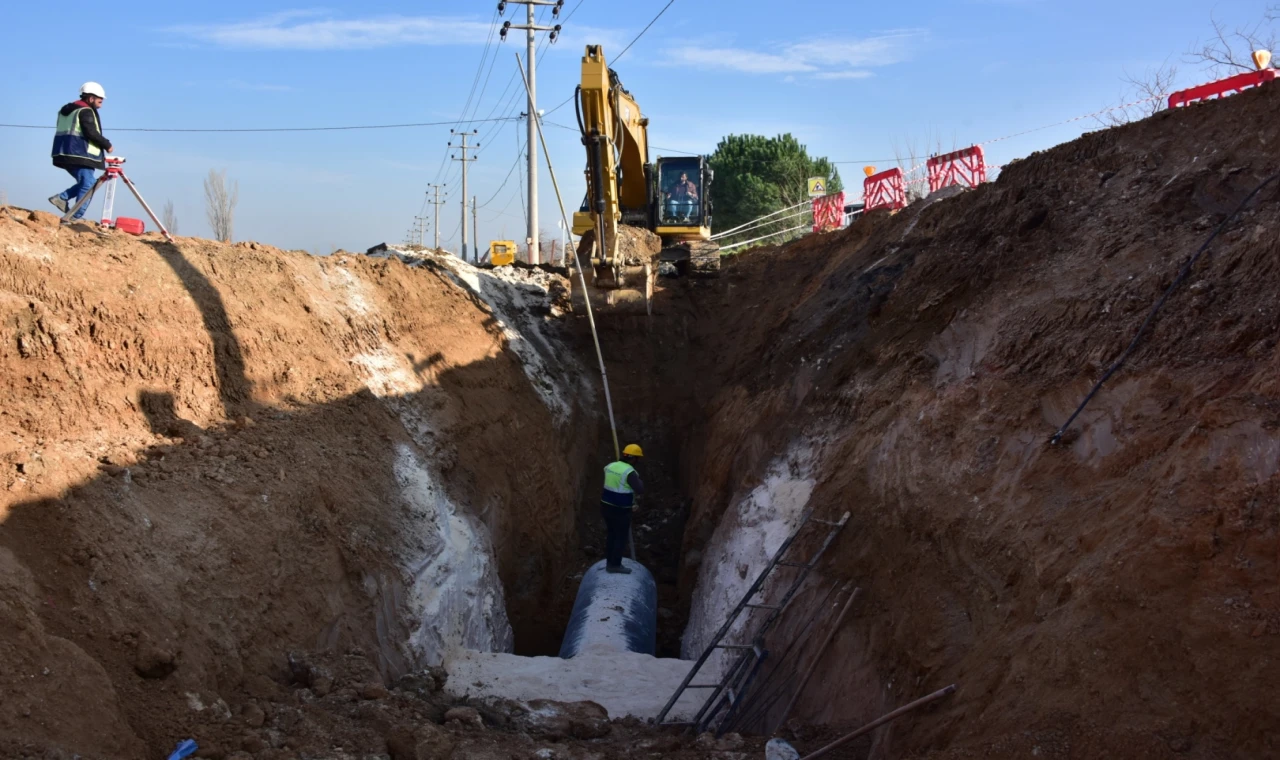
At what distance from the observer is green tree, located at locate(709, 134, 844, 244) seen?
4091cm

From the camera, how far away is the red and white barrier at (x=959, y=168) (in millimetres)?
19438

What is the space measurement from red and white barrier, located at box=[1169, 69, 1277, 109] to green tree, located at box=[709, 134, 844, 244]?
26.0m

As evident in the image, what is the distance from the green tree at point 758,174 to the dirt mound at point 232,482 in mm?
28414

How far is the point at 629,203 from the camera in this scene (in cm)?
1928

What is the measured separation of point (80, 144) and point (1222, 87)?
14836mm

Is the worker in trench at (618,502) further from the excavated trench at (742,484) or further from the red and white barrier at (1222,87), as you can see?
the red and white barrier at (1222,87)

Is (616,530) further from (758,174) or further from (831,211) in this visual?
(758,174)

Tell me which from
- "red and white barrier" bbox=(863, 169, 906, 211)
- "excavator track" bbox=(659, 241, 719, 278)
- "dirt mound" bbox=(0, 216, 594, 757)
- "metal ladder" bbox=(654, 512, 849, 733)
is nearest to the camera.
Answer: "dirt mound" bbox=(0, 216, 594, 757)

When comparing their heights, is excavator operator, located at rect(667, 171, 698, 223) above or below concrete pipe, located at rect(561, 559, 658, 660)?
above

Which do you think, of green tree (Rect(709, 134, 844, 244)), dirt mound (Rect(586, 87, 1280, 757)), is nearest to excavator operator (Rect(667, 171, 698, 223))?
dirt mound (Rect(586, 87, 1280, 757))

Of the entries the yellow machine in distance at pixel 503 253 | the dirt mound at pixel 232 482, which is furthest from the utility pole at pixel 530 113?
the dirt mound at pixel 232 482

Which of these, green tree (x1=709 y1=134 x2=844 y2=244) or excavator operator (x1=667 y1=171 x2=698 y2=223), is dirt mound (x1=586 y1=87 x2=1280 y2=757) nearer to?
excavator operator (x1=667 y1=171 x2=698 y2=223)

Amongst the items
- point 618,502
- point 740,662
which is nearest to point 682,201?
point 618,502

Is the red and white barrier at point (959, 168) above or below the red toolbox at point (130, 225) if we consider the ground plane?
above
